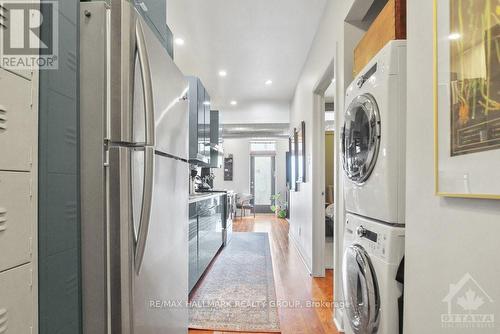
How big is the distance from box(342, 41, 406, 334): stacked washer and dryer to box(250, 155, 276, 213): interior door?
773cm

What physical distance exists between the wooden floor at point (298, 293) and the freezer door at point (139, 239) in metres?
0.96

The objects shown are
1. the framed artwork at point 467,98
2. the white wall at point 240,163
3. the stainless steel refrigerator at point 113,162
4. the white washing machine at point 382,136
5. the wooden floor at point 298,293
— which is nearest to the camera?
the framed artwork at point 467,98

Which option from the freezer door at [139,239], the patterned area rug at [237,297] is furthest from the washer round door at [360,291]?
the freezer door at [139,239]

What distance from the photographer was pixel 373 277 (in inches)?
49.4

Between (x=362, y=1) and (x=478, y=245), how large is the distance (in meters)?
1.77

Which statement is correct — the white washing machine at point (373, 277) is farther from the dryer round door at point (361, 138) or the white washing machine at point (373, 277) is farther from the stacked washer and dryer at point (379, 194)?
the dryer round door at point (361, 138)

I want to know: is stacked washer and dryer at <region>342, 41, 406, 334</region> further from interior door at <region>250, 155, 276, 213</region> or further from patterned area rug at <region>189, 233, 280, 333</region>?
interior door at <region>250, 155, 276, 213</region>

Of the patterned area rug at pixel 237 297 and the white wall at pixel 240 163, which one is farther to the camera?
the white wall at pixel 240 163

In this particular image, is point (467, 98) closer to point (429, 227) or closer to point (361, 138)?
point (429, 227)

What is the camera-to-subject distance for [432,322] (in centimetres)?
94

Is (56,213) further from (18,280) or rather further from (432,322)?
(432,322)

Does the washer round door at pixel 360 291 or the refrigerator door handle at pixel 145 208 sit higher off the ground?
the refrigerator door handle at pixel 145 208

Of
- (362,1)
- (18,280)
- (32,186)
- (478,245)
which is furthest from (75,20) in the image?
(362,1)

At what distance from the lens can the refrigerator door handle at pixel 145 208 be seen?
1.13 meters
